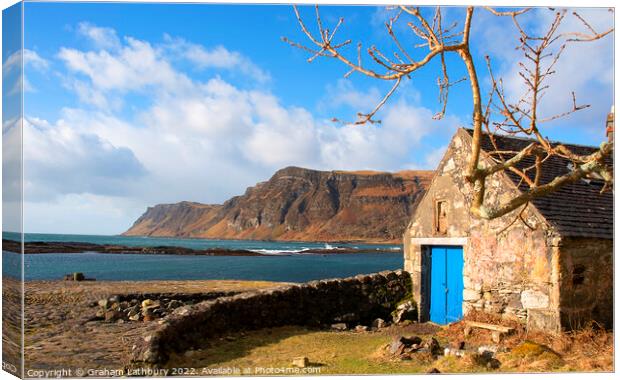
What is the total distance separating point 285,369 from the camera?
7004mm

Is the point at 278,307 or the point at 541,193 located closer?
the point at 541,193

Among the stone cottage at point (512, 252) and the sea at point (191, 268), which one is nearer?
Answer: the stone cottage at point (512, 252)

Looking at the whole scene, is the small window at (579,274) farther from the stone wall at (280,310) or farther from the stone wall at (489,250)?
the stone wall at (280,310)

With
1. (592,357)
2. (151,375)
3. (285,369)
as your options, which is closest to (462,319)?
(592,357)

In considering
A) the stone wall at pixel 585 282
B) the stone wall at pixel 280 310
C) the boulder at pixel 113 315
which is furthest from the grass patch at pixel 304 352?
the boulder at pixel 113 315

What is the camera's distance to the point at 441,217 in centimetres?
1172

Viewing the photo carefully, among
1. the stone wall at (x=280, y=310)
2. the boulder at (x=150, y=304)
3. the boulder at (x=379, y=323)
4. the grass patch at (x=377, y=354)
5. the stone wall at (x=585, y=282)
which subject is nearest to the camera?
the grass patch at (x=377, y=354)

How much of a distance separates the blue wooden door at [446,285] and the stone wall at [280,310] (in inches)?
29.9

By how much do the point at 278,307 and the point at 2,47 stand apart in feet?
21.7

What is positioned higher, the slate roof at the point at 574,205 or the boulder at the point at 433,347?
the slate roof at the point at 574,205

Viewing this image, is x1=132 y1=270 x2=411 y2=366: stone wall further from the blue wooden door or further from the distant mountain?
the distant mountain

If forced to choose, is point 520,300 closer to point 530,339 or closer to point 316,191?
point 530,339

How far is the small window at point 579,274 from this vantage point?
356 inches

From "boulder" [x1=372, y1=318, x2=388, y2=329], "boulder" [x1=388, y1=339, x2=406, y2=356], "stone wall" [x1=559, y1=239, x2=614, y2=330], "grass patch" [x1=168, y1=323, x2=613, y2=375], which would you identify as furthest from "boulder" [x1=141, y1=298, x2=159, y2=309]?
"stone wall" [x1=559, y1=239, x2=614, y2=330]
